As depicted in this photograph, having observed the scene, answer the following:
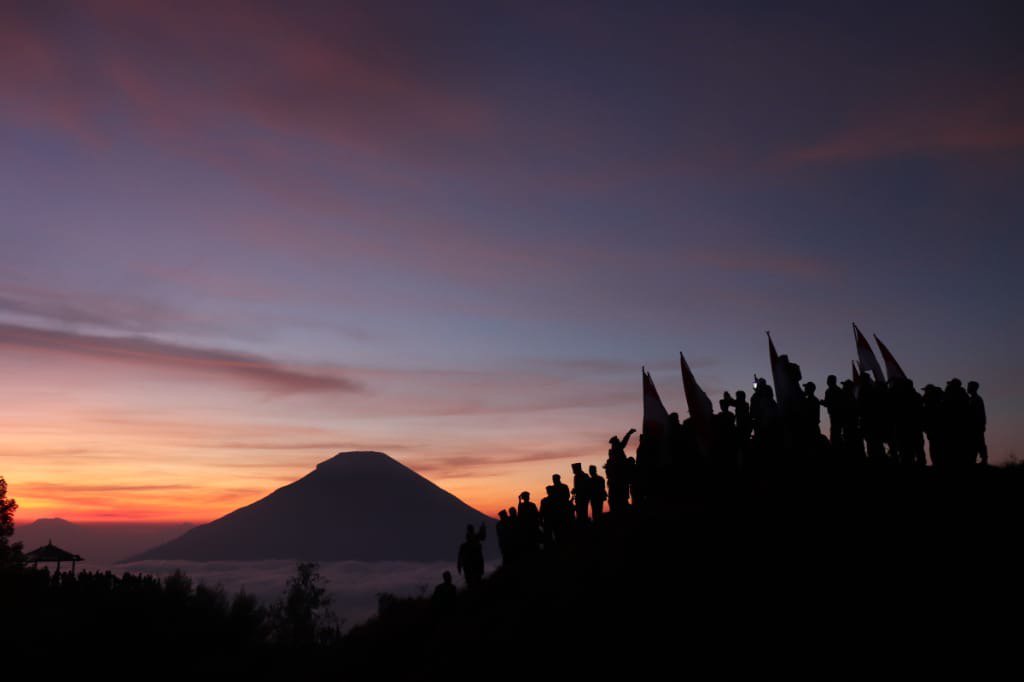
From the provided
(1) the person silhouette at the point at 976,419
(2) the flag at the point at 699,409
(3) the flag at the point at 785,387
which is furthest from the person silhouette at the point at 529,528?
(1) the person silhouette at the point at 976,419

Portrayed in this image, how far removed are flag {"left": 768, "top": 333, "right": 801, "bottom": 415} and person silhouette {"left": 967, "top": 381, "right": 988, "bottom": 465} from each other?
3.94 metres

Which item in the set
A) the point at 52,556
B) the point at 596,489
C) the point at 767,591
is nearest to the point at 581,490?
the point at 596,489

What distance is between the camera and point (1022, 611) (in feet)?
36.3

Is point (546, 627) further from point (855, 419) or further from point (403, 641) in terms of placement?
point (403, 641)

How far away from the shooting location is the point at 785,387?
20.0m

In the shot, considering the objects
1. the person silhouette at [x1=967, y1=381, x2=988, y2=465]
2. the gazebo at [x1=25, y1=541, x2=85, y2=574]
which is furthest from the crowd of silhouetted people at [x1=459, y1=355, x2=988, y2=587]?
the gazebo at [x1=25, y1=541, x2=85, y2=574]

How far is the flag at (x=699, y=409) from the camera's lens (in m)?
21.1

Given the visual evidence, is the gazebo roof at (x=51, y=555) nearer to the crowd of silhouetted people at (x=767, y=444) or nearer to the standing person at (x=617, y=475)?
the crowd of silhouetted people at (x=767, y=444)

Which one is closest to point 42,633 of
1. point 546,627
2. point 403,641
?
point 403,641

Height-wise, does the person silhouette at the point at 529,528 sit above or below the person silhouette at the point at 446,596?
above

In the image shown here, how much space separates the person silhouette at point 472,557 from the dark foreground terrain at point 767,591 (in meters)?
0.57

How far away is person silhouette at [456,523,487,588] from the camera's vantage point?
78.6 feet

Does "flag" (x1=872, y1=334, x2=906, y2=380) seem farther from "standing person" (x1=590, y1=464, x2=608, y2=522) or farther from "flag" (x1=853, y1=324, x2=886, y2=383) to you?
"standing person" (x1=590, y1=464, x2=608, y2=522)

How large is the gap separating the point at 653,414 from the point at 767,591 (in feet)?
30.8
